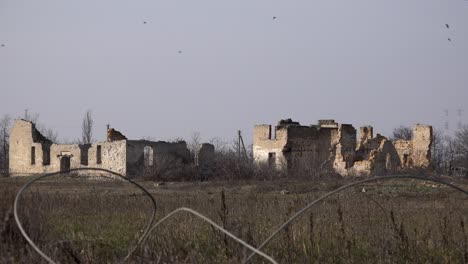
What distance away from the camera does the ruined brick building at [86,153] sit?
35.6 meters

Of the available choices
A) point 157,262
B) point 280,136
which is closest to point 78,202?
point 157,262

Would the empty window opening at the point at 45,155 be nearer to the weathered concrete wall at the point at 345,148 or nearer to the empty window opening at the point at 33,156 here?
the empty window opening at the point at 33,156

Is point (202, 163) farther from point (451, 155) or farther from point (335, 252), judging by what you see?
point (335, 252)

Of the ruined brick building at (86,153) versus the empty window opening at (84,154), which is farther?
the empty window opening at (84,154)

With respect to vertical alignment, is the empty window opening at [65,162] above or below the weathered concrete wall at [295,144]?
below

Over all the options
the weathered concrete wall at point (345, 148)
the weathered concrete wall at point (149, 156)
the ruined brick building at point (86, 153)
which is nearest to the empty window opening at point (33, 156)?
the ruined brick building at point (86, 153)

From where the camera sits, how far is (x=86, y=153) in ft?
128

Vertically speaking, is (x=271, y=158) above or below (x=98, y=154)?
below

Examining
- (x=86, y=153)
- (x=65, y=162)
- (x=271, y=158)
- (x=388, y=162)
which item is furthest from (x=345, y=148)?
(x=65, y=162)

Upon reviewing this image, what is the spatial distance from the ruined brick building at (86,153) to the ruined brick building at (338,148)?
201 inches

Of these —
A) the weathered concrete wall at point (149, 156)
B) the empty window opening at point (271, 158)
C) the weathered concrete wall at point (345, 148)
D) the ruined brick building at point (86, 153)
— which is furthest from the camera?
the empty window opening at point (271, 158)

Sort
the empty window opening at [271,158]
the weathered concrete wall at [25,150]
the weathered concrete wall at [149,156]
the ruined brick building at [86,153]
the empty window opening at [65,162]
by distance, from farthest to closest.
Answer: the weathered concrete wall at [25,150] → the empty window opening at [65,162] → the empty window opening at [271,158] → the ruined brick building at [86,153] → the weathered concrete wall at [149,156]

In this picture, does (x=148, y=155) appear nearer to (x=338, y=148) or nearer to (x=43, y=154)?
(x=43, y=154)

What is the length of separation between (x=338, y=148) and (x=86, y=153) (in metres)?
14.2
